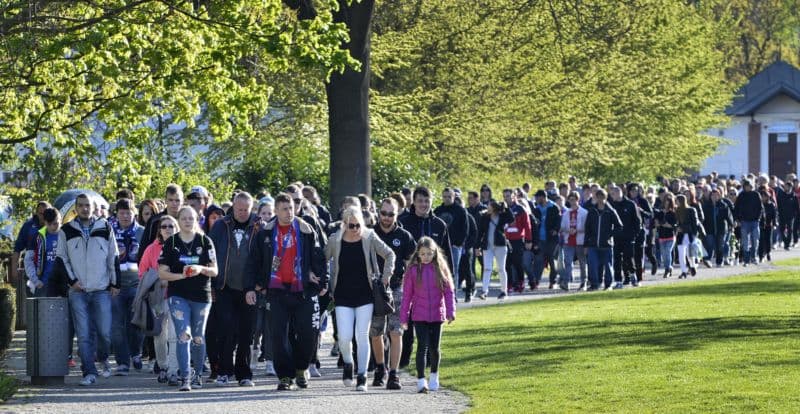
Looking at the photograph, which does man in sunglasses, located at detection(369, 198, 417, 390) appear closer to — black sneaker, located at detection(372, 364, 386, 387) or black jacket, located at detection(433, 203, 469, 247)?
black sneaker, located at detection(372, 364, 386, 387)

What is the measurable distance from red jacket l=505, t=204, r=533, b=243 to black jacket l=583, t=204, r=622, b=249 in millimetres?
1043

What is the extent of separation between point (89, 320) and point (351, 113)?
925cm

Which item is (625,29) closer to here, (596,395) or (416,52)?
(416,52)

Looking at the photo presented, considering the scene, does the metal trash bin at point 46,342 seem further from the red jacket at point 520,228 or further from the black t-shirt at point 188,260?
the red jacket at point 520,228

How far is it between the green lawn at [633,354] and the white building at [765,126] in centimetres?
4688

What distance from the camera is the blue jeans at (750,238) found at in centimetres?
3284

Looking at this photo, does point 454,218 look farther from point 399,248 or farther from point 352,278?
point 352,278

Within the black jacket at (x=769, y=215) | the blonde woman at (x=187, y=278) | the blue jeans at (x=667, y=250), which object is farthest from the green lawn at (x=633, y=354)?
the black jacket at (x=769, y=215)

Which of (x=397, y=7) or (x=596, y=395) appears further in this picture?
Result: (x=397, y=7)

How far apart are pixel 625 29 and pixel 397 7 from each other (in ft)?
25.4

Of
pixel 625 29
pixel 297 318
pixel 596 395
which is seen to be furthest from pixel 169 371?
pixel 625 29

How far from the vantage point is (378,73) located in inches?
1357

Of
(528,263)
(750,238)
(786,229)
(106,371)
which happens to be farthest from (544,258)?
(786,229)

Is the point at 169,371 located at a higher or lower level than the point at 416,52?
lower
